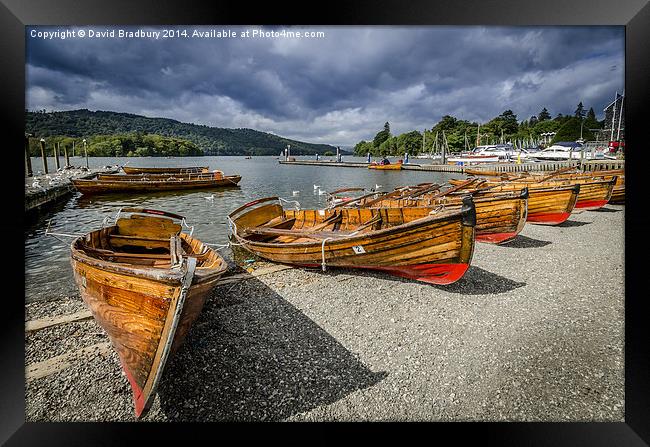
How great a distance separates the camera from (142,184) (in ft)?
70.9

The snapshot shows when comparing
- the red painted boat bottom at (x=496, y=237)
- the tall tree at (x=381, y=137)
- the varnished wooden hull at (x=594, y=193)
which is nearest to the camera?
the red painted boat bottom at (x=496, y=237)

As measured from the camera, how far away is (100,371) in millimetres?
3271

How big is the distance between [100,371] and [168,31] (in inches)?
134

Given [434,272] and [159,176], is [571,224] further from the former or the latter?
[159,176]

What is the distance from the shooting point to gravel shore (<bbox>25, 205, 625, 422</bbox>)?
2828 millimetres

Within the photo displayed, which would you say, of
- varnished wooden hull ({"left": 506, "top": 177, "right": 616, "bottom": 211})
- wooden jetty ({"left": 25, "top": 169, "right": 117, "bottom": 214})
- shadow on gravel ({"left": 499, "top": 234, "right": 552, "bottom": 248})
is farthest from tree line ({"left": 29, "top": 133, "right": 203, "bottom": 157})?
varnished wooden hull ({"left": 506, "top": 177, "right": 616, "bottom": 211})

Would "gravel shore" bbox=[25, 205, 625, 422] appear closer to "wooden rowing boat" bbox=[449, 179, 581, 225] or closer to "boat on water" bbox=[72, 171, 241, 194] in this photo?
"wooden rowing boat" bbox=[449, 179, 581, 225]

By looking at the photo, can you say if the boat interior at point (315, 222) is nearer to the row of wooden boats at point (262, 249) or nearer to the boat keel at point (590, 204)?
the row of wooden boats at point (262, 249)

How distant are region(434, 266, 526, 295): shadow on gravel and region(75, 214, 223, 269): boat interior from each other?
3903 millimetres

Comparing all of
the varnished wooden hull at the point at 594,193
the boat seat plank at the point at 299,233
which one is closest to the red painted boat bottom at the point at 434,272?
the boat seat plank at the point at 299,233

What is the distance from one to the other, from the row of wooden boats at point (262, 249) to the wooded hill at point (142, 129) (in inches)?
74.1

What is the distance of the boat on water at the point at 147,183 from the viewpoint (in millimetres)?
20297
